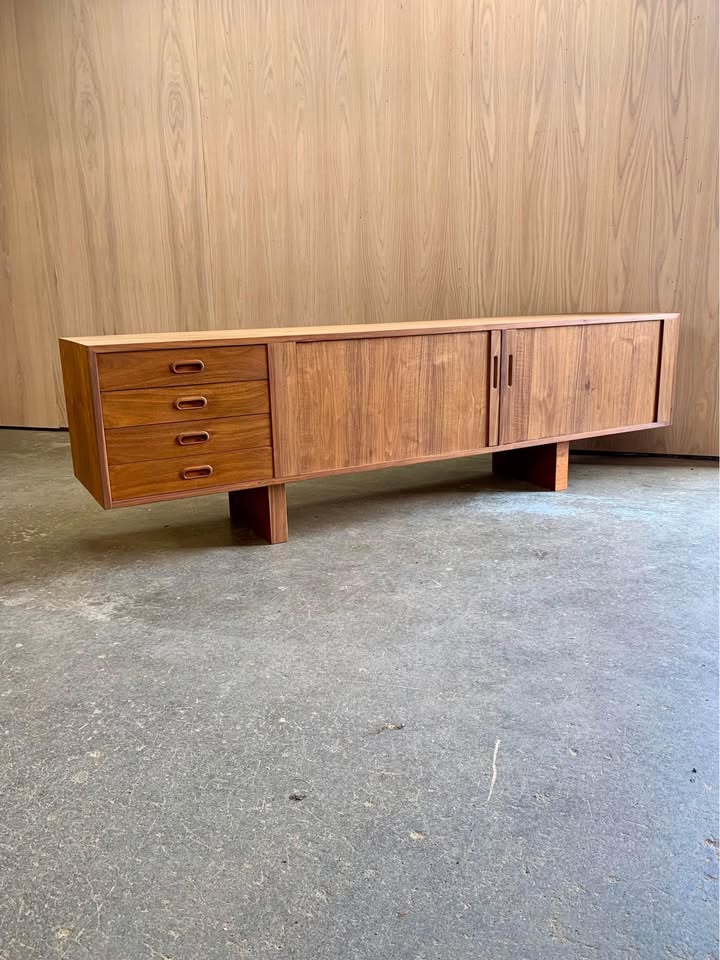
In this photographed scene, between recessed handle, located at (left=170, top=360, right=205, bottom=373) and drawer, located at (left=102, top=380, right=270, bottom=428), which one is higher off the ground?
recessed handle, located at (left=170, top=360, right=205, bottom=373)

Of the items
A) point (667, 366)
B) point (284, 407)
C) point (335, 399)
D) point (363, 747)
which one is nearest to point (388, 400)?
point (335, 399)

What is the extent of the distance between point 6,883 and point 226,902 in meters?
0.28

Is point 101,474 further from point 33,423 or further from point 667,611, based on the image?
point 33,423

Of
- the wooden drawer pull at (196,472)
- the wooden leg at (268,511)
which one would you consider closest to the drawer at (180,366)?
the wooden drawer pull at (196,472)

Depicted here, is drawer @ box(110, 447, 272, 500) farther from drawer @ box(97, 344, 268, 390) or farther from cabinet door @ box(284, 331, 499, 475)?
drawer @ box(97, 344, 268, 390)

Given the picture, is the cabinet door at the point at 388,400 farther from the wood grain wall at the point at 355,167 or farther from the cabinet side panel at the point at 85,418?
the wood grain wall at the point at 355,167

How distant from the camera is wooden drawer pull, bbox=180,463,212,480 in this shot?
80.2 inches

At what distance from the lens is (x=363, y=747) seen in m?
1.22

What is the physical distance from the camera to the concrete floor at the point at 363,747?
2.94 ft

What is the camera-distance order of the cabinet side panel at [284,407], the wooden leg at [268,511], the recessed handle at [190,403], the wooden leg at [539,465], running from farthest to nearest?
the wooden leg at [539,465] < the wooden leg at [268,511] < the cabinet side panel at [284,407] < the recessed handle at [190,403]

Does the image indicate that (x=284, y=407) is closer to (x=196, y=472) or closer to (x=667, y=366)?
(x=196, y=472)

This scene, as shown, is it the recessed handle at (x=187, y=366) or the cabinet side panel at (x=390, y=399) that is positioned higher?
the recessed handle at (x=187, y=366)

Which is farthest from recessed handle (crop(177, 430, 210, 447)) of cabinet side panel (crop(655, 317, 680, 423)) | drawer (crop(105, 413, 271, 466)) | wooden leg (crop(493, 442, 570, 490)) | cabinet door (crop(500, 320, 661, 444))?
cabinet side panel (crop(655, 317, 680, 423))

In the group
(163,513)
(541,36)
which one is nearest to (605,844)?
(163,513)
